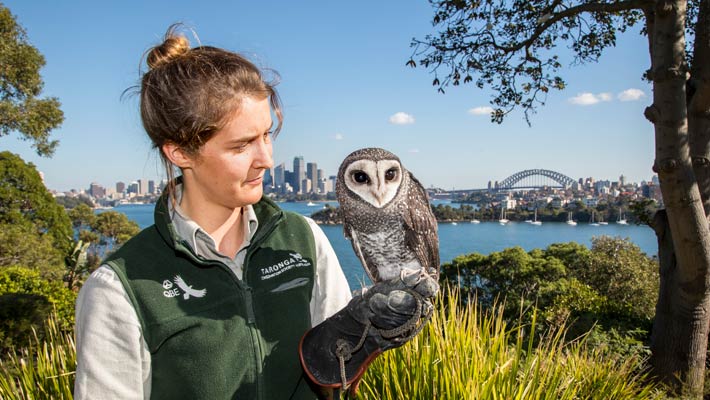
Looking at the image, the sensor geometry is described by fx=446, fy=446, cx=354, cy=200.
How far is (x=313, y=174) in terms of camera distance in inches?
220

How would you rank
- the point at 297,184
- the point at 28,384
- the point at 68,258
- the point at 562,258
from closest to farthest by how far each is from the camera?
the point at 28,384 → the point at 297,184 → the point at 68,258 → the point at 562,258

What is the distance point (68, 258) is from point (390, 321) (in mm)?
13791

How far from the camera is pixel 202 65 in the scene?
1269 mm

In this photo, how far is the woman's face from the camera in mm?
1256

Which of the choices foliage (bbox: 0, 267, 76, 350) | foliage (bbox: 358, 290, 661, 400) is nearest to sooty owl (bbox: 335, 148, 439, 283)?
foliage (bbox: 358, 290, 661, 400)

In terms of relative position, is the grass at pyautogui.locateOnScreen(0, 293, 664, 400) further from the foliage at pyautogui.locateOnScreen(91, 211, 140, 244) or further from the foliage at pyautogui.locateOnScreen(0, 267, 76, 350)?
the foliage at pyautogui.locateOnScreen(91, 211, 140, 244)

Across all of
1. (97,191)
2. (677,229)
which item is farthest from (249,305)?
(97,191)

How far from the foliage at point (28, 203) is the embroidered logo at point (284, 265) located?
15.7m

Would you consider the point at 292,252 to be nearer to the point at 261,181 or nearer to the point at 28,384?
the point at 261,181

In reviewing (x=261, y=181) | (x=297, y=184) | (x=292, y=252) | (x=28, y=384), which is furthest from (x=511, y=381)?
(x=297, y=184)

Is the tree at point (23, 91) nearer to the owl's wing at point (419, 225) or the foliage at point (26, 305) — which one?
the foliage at point (26, 305)

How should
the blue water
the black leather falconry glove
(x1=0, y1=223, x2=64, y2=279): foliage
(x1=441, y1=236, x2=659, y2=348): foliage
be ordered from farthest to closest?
the blue water → (x1=0, y1=223, x2=64, y2=279): foliage → (x1=441, y1=236, x2=659, y2=348): foliage → the black leather falconry glove

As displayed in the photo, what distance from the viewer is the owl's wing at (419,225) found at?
6.14 feet

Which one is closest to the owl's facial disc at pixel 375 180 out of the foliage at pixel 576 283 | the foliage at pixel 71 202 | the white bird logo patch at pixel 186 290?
the white bird logo patch at pixel 186 290
